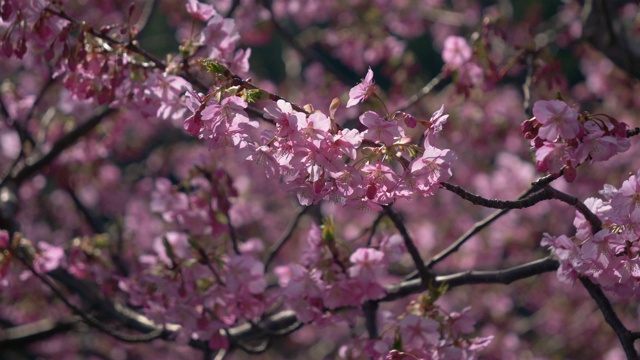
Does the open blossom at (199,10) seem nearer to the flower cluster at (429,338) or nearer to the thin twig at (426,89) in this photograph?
the thin twig at (426,89)

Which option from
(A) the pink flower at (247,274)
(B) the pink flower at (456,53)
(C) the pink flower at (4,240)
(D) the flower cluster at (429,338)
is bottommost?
(D) the flower cluster at (429,338)

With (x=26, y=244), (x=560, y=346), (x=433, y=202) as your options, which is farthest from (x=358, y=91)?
(x=433, y=202)

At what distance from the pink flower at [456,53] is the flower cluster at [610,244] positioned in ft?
4.40

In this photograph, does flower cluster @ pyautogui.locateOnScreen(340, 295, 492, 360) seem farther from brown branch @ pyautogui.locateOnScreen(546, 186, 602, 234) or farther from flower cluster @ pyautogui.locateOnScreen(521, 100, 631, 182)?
flower cluster @ pyautogui.locateOnScreen(521, 100, 631, 182)

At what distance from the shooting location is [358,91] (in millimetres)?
1663

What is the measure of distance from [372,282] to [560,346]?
3.75 metres

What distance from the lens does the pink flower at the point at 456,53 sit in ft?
10.1

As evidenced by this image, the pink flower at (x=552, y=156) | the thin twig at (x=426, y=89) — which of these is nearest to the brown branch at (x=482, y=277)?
the pink flower at (x=552, y=156)

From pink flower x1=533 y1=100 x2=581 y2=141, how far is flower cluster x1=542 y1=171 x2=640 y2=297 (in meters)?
0.26

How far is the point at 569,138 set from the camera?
1.50 metres

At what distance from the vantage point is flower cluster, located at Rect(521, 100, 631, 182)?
1.49m

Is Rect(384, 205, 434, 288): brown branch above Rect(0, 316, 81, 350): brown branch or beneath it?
beneath

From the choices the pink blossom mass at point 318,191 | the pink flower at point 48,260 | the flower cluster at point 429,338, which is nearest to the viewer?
the pink blossom mass at point 318,191

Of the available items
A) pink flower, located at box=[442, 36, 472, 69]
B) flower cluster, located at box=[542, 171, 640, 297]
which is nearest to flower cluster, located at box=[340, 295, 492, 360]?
flower cluster, located at box=[542, 171, 640, 297]
